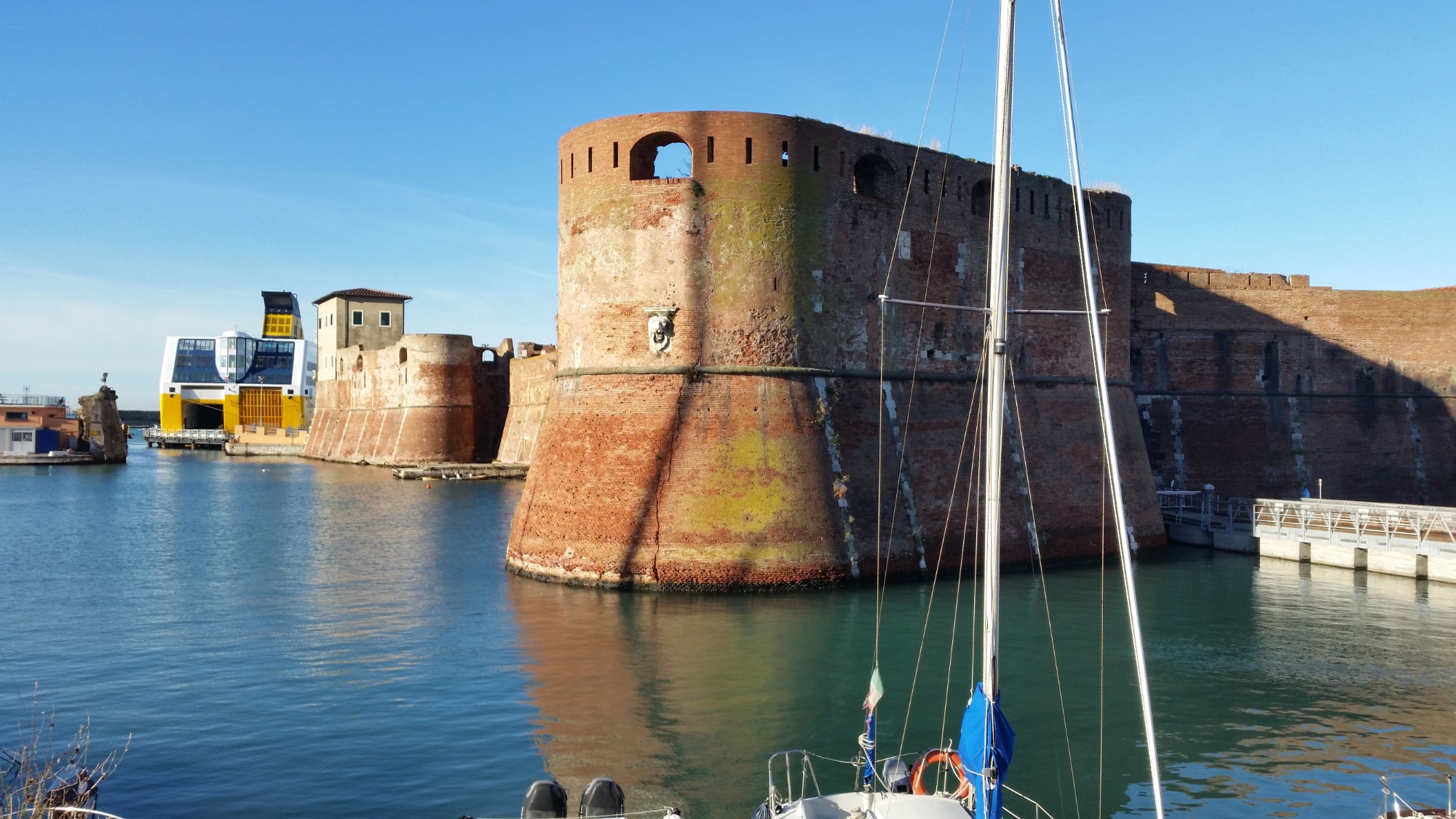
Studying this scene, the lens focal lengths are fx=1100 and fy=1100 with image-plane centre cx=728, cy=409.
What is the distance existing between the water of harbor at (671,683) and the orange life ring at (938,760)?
1.38 metres

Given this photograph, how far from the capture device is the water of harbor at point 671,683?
11.3 meters

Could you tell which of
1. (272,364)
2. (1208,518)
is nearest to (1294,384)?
(1208,518)

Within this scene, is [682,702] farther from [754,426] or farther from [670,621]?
[754,426]

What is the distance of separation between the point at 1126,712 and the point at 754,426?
8.69 m

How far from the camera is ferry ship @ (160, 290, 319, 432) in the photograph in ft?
349

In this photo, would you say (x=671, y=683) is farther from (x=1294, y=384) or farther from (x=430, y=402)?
(x=430, y=402)

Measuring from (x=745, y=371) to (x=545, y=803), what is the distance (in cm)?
1246

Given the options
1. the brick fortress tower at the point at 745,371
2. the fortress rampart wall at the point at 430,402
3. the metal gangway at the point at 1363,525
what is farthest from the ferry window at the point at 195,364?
the metal gangway at the point at 1363,525

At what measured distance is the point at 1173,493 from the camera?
103ft

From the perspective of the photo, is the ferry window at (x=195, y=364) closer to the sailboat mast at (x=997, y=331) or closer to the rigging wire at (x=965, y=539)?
the rigging wire at (x=965, y=539)

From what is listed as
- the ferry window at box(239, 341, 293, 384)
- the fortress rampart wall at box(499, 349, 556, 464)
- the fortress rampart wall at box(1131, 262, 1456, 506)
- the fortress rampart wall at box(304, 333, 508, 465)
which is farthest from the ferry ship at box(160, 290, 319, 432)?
the fortress rampart wall at box(1131, 262, 1456, 506)

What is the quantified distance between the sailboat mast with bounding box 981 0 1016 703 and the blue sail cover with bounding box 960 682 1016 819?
6.1 inches

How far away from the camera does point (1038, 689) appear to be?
48.6ft

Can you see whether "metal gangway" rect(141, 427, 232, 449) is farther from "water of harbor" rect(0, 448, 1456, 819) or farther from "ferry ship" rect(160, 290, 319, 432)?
"water of harbor" rect(0, 448, 1456, 819)
